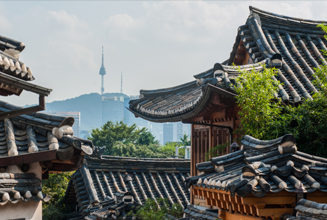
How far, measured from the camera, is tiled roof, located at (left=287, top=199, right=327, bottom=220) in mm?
4562

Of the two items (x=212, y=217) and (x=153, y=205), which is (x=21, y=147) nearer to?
(x=212, y=217)

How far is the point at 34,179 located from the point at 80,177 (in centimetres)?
911

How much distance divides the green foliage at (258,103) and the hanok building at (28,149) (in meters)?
2.88

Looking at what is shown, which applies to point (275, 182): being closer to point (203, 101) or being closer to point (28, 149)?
point (28, 149)

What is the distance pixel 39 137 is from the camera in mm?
7246

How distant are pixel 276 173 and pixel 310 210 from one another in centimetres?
85

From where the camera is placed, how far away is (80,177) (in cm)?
1598

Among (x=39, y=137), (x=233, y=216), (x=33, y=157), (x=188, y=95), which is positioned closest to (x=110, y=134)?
(x=188, y=95)

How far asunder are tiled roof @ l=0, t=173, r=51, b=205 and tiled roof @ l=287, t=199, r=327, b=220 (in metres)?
4.08

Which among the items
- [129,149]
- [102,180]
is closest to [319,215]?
[102,180]

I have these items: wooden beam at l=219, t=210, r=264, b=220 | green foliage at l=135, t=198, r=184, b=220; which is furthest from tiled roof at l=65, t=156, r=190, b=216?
wooden beam at l=219, t=210, r=264, b=220

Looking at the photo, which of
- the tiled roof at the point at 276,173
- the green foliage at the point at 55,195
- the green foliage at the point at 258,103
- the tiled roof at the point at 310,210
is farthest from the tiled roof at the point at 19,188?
the green foliage at the point at 55,195

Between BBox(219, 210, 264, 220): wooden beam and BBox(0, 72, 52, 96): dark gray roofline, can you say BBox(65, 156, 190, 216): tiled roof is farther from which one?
BBox(0, 72, 52, 96): dark gray roofline

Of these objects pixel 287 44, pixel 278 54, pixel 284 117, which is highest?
pixel 287 44
